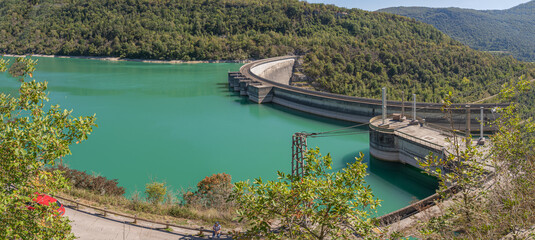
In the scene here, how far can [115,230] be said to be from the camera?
42.5ft

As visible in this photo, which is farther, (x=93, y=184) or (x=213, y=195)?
(x=93, y=184)

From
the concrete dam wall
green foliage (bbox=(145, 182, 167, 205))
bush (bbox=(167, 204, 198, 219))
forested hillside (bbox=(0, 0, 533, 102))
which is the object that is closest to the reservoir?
the concrete dam wall

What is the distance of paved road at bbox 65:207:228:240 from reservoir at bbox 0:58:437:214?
21.4 ft

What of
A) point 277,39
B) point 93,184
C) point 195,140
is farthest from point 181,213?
point 277,39

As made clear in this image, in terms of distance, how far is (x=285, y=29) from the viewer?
386 feet

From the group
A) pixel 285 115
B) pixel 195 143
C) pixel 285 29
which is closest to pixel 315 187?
pixel 195 143

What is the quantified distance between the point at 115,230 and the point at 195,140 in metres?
17.1

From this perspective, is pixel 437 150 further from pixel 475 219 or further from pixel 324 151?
pixel 475 219

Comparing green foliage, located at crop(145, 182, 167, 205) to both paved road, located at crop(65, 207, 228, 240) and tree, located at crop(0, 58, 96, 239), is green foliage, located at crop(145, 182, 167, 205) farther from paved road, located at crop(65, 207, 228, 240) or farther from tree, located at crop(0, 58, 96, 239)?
tree, located at crop(0, 58, 96, 239)

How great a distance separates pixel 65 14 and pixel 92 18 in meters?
13.0

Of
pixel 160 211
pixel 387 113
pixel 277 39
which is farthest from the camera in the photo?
pixel 277 39

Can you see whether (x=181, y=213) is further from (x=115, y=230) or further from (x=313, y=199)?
(x=313, y=199)

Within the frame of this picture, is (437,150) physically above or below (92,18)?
below

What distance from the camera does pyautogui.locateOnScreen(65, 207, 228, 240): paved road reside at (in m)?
12.5
